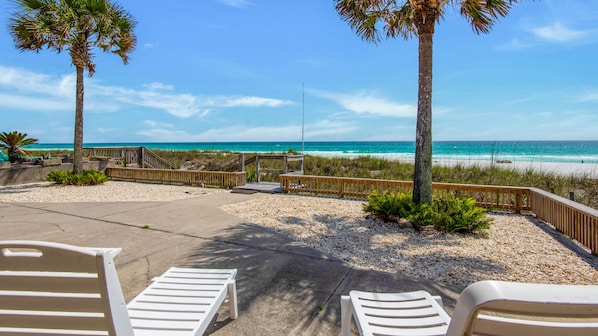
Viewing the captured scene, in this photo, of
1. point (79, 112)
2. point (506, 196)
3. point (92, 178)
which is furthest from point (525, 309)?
point (79, 112)

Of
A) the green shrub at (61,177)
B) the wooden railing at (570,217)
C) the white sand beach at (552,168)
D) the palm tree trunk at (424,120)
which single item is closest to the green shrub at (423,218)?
the palm tree trunk at (424,120)

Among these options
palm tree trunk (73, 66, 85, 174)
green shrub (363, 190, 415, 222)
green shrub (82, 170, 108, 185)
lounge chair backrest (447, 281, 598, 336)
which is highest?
palm tree trunk (73, 66, 85, 174)

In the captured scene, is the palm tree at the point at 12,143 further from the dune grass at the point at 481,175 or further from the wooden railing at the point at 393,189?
the wooden railing at the point at 393,189

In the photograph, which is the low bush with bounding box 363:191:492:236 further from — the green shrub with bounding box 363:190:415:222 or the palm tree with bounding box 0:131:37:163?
the palm tree with bounding box 0:131:37:163

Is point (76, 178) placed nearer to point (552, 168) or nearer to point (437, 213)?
point (437, 213)

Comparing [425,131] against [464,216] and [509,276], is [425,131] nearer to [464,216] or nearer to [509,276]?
[464,216]

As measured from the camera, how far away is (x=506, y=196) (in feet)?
27.7

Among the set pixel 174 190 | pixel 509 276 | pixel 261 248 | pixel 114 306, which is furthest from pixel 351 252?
pixel 174 190

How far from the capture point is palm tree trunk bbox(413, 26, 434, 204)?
252 inches

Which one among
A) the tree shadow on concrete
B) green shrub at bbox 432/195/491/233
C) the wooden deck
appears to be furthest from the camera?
the wooden deck

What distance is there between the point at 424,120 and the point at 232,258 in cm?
452

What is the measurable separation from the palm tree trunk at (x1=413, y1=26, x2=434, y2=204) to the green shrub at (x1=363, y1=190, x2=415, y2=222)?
244 millimetres

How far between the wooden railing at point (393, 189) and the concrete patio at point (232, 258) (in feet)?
11.3

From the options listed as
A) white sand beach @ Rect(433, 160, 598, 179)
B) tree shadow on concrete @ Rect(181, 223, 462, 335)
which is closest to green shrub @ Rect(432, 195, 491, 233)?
tree shadow on concrete @ Rect(181, 223, 462, 335)
